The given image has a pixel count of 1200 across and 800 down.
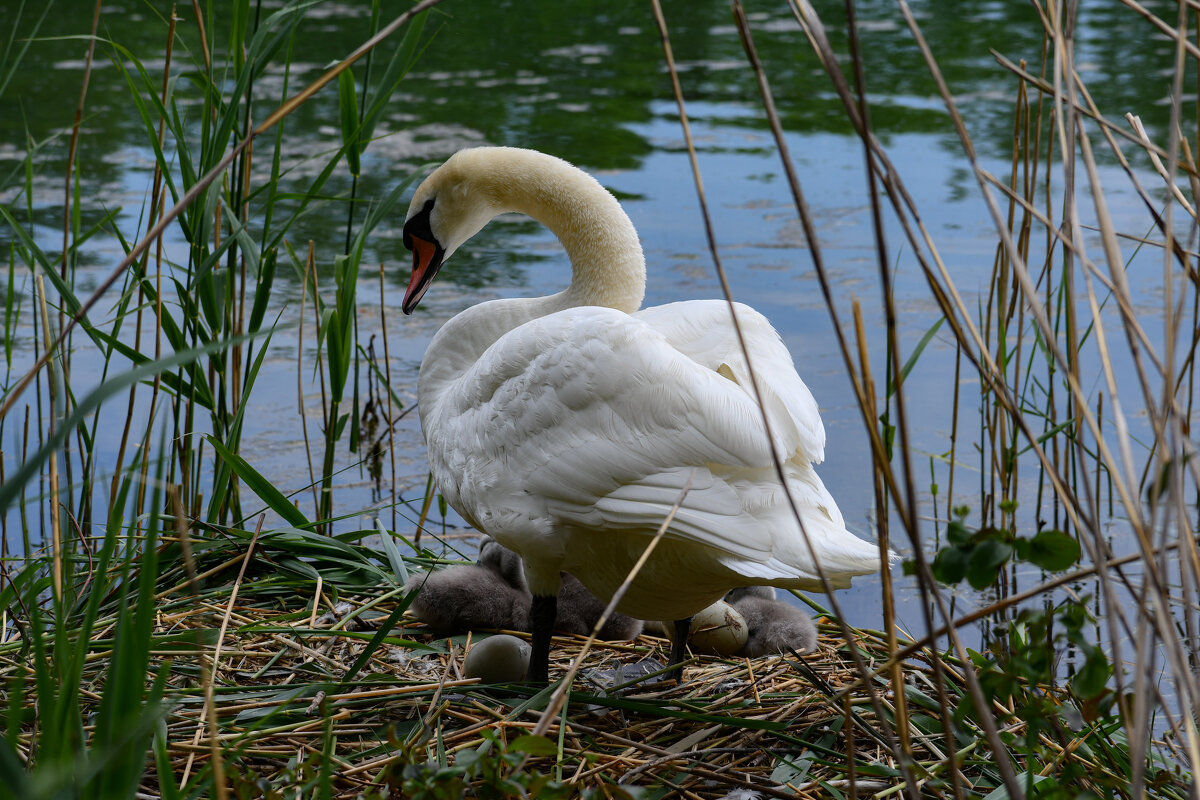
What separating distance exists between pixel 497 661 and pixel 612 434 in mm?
745

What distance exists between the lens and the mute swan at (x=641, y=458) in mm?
2369

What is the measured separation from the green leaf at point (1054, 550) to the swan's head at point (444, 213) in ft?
6.81

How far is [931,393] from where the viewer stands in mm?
5516

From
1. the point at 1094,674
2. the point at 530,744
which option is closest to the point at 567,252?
the point at 530,744

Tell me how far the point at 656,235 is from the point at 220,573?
3.99 m

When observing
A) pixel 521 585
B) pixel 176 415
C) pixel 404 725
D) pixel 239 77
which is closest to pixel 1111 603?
pixel 404 725

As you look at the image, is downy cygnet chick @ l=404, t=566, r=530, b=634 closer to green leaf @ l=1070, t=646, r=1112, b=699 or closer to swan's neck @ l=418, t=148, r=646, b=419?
swan's neck @ l=418, t=148, r=646, b=419

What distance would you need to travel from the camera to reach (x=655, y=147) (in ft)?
28.7

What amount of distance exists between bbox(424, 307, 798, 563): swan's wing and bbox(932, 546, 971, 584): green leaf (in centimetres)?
60

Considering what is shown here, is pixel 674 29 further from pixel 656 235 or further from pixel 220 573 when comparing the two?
pixel 220 573

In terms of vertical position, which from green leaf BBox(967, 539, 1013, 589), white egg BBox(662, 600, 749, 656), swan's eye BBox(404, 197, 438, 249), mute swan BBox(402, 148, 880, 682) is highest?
swan's eye BBox(404, 197, 438, 249)

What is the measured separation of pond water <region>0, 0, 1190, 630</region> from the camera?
559cm

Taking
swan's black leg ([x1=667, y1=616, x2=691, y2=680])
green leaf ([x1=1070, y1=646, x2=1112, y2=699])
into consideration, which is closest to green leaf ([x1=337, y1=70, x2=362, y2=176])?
swan's black leg ([x1=667, y1=616, x2=691, y2=680])

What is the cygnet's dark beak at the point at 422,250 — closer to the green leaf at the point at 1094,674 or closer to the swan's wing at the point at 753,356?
the swan's wing at the point at 753,356
